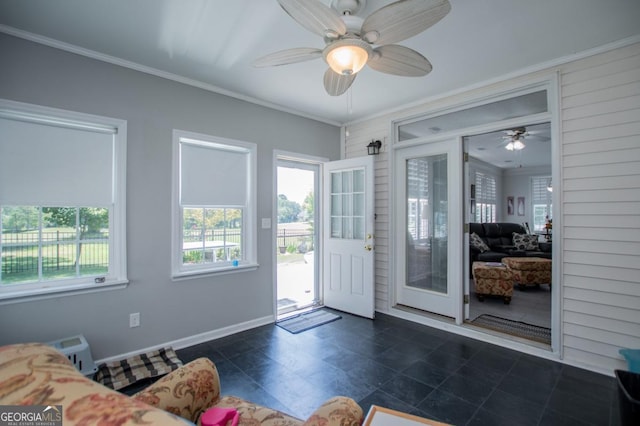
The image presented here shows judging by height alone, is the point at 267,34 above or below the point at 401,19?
above

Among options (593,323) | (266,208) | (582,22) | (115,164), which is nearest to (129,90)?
(115,164)

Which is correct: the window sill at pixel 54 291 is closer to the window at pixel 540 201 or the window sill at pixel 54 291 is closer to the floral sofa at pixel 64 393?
the floral sofa at pixel 64 393

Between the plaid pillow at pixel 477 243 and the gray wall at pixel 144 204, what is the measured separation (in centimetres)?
475

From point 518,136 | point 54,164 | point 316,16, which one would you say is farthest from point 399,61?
point 518,136

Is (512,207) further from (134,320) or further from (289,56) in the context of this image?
(134,320)

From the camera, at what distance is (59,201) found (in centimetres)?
248

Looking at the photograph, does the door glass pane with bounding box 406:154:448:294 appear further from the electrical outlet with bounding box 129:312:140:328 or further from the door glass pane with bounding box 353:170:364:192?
the electrical outlet with bounding box 129:312:140:328

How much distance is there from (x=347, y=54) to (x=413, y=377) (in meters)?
2.49

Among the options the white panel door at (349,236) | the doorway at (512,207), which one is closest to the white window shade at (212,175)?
the white panel door at (349,236)

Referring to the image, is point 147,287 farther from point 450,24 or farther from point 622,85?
point 622,85

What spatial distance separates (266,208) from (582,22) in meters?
3.32

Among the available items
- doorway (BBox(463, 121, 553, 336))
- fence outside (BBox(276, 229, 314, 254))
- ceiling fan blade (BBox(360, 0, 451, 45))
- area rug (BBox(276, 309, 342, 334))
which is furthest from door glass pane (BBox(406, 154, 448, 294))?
ceiling fan blade (BBox(360, 0, 451, 45))

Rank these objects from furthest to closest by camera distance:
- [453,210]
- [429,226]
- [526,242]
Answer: [526,242], [429,226], [453,210]

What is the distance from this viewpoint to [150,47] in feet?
8.27
